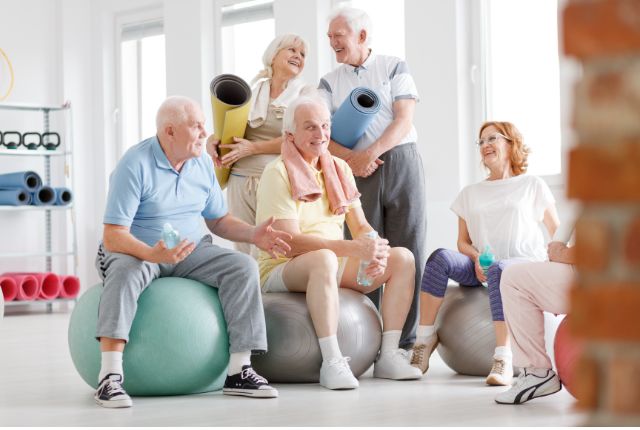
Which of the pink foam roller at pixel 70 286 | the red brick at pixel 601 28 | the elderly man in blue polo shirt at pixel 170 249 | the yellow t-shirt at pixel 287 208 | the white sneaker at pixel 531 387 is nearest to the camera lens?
the red brick at pixel 601 28

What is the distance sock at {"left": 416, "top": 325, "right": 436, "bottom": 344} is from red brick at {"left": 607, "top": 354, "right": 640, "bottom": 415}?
9.25 feet

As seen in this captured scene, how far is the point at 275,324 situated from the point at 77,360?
0.64m

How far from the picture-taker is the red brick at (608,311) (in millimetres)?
693

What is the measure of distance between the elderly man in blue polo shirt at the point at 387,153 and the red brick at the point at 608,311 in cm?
304

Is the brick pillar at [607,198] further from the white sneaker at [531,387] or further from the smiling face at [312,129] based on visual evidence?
the smiling face at [312,129]

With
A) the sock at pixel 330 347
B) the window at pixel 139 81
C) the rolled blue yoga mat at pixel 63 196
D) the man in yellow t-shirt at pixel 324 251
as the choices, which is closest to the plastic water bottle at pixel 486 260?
the man in yellow t-shirt at pixel 324 251

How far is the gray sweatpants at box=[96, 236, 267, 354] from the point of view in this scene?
2.88 m

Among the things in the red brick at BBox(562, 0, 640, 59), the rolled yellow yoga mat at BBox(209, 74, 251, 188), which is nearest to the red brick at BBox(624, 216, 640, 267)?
the red brick at BBox(562, 0, 640, 59)

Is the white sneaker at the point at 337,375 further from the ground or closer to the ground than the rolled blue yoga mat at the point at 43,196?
closer to the ground

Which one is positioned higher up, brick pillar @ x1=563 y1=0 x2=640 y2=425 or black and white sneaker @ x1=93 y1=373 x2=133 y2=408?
brick pillar @ x1=563 y1=0 x2=640 y2=425

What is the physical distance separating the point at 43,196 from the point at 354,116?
3897mm

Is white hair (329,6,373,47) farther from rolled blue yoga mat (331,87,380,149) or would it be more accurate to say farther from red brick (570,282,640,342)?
red brick (570,282,640,342)

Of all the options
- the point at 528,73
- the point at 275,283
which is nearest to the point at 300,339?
the point at 275,283

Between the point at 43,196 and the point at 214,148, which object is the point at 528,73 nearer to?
the point at 214,148
